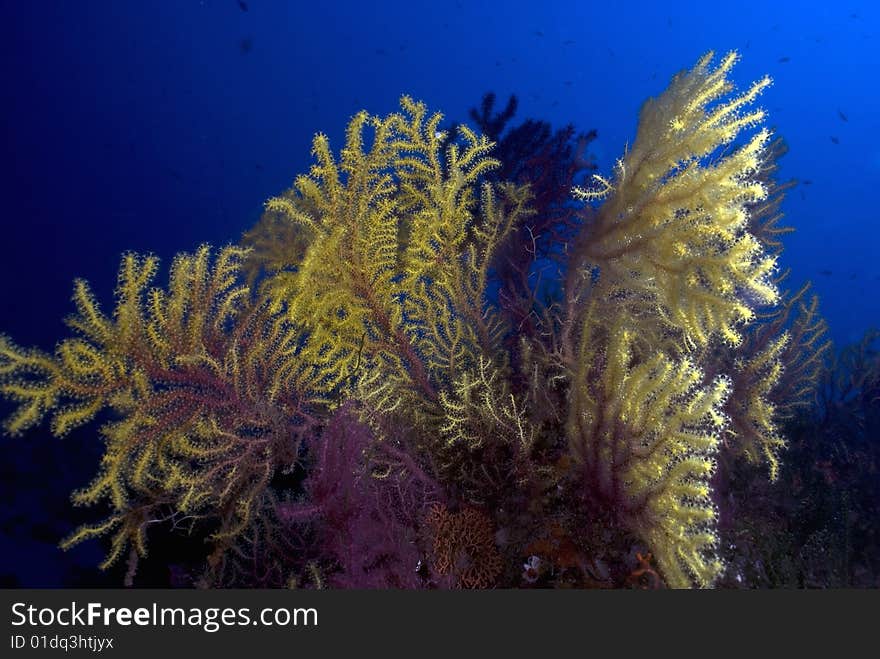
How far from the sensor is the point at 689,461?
8.90 ft

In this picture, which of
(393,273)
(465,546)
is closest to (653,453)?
(465,546)

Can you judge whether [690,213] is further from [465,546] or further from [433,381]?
[465,546]

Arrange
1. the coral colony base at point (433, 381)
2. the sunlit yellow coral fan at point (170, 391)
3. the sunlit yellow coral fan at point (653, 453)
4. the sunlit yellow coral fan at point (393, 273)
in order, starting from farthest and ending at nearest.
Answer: the sunlit yellow coral fan at point (393, 273) → the coral colony base at point (433, 381) → the sunlit yellow coral fan at point (170, 391) → the sunlit yellow coral fan at point (653, 453)

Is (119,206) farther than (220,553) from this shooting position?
Yes

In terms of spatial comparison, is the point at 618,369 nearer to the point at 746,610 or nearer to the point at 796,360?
the point at 746,610

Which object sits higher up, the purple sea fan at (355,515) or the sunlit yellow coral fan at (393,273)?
the sunlit yellow coral fan at (393,273)

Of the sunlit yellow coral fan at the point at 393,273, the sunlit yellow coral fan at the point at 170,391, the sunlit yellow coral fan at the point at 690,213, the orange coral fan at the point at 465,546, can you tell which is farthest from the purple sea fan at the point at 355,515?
the sunlit yellow coral fan at the point at 690,213

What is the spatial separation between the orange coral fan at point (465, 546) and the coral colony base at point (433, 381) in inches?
0.7

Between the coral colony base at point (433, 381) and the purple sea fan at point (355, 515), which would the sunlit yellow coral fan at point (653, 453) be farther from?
the purple sea fan at point (355, 515)

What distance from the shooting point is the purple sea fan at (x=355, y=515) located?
10.0ft

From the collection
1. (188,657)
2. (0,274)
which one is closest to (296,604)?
(188,657)

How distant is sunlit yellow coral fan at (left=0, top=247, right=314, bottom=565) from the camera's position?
2.91 m

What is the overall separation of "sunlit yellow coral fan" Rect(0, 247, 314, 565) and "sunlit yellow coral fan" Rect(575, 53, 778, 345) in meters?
2.90

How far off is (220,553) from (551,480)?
2626 millimetres
